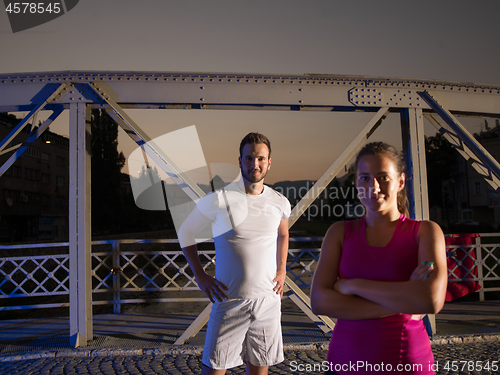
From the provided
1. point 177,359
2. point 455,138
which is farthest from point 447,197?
point 177,359

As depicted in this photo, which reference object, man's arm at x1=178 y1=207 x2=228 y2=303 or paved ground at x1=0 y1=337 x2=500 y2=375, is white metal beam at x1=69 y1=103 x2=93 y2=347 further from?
man's arm at x1=178 y1=207 x2=228 y2=303

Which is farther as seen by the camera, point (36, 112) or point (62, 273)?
point (62, 273)

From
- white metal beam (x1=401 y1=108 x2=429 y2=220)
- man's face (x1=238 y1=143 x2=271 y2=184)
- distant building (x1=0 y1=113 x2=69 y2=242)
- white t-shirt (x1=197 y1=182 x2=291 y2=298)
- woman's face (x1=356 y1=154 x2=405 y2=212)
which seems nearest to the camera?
woman's face (x1=356 y1=154 x2=405 y2=212)

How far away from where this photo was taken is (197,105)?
511cm

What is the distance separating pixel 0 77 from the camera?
5.00 metres

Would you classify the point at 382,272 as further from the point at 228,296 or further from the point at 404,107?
the point at 404,107

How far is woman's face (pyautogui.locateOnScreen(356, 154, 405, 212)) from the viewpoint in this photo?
5.11 feet

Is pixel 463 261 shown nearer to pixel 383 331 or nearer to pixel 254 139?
pixel 254 139

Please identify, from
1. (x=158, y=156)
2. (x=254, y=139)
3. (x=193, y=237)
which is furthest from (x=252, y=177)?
(x=158, y=156)

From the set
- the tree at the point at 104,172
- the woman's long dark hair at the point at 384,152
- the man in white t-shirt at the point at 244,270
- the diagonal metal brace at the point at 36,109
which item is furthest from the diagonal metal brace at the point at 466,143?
the tree at the point at 104,172

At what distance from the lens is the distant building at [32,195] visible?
35.2 metres

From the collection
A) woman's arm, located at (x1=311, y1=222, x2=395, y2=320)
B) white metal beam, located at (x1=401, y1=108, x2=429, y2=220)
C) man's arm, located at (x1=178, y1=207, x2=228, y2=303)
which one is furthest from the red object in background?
woman's arm, located at (x1=311, y1=222, x2=395, y2=320)

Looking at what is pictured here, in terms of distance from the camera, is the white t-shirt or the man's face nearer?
the white t-shirt

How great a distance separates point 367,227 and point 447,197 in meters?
53.2
